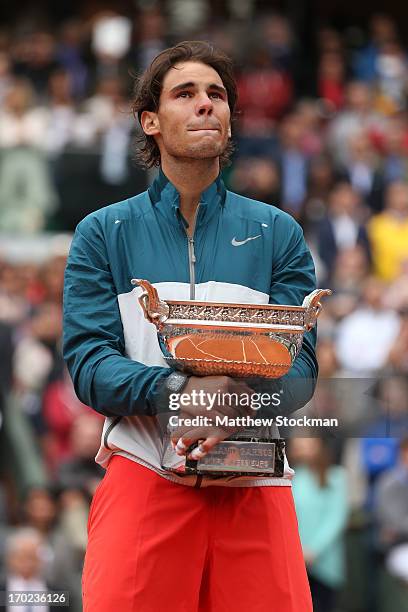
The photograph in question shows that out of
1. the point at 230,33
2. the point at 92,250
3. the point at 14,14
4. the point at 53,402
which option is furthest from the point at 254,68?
the point at 92,250

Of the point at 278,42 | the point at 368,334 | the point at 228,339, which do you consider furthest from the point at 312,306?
the point at 278,42

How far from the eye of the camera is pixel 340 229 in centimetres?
1352

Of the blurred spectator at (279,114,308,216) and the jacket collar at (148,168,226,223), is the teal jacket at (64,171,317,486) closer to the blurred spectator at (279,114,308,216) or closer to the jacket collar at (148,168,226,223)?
the jacket collar at (148,168,226,223)

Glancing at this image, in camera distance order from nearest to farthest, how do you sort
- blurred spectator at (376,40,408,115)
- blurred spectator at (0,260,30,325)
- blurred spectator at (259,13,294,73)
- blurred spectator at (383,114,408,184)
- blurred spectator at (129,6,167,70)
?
blurred spectator at (0,260,30,325)
blurred spectator at (383,114,408,184)
blurred spectator at (129,6,167,70)
blurred spectator at (376,40,408,115)
blurred spectator at (259,13,294,73)

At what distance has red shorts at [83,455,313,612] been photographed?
394 centimetres

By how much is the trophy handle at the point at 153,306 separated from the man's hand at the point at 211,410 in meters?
0.18

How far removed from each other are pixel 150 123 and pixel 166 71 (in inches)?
6.7

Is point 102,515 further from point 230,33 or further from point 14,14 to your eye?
point 14,14

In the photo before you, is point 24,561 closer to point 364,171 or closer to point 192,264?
point 192,264

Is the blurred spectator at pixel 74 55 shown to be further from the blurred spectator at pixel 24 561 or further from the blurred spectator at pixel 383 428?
the blurred spectator at pixel 24 561

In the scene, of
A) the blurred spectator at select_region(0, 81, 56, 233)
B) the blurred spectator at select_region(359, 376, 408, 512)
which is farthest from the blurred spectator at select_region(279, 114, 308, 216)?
the blurred spectator at select_region(359, 376, 408, 512)

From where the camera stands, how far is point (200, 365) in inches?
146

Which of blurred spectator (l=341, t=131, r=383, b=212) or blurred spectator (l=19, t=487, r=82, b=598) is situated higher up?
blurred spectator (l=341, t=131, r=383, b=212)

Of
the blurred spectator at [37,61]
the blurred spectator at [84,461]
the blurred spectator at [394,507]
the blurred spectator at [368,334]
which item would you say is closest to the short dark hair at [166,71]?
the blurred spectator at [394,507]
